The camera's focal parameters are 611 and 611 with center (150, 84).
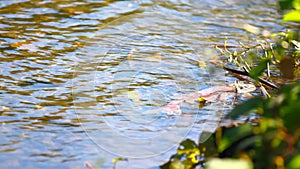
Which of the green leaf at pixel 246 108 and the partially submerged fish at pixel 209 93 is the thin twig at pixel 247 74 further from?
the green leaf at pixel 246 108

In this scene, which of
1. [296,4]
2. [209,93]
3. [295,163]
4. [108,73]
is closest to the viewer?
[295,163]

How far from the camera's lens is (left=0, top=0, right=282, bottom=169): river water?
6.61 feet

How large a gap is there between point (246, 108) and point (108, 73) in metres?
1.25

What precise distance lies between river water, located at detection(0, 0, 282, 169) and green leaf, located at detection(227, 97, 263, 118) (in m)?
0.50

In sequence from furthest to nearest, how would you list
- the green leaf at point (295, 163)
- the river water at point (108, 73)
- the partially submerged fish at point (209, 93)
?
1. the partially submerged fish at point (209, 93)
2. the river water at point (108, 73)
3. the green leaf at point (295, 163)

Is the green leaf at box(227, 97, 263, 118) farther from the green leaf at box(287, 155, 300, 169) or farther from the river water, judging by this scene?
the river water

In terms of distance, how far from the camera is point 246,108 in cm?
147

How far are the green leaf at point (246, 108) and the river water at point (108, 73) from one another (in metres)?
0.50

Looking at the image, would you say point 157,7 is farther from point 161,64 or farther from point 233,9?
point 161,64

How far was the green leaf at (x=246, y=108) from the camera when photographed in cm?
146

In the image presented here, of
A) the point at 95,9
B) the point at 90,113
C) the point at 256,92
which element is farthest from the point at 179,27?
the point at 90,113

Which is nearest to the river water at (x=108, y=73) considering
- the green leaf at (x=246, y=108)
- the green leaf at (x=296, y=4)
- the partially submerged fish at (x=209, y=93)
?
the partially submerged fish at (x=209, y=93)

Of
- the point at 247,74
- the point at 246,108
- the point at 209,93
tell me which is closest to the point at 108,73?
the point at 209,93

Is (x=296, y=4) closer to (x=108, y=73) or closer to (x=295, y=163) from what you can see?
(x=295, y=163)
